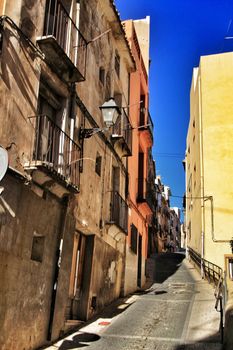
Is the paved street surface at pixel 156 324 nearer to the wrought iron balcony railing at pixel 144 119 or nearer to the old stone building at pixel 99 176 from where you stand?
the old stone building at pixel 99 176

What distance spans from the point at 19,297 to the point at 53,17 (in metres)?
6.19

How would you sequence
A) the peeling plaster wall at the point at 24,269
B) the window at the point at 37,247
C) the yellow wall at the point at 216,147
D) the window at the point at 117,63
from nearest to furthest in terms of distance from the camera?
the peeling plaster wall at the point at 24,269
the window at the point at 37,247
the window at the point at 117,63
the yellow wall at the point at 216,147

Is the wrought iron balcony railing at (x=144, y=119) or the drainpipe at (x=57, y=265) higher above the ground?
the wrought iron balcony railing at (x=144, y=119)

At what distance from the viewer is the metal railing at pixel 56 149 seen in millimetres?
9508

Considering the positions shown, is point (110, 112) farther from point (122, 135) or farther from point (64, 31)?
point (122, 135)

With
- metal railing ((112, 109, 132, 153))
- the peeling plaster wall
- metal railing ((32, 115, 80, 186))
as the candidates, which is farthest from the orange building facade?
the peeling plaster wall

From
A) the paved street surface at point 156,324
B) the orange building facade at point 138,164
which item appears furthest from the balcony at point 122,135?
the paved street surface at point 156,324

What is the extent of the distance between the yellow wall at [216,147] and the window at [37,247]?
14737 millimetres

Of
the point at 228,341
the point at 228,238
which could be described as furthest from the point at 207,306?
the point at 228,238

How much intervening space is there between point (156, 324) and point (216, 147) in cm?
1466

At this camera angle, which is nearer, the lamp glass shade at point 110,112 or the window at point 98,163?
the lamp glass shade at point 110,112

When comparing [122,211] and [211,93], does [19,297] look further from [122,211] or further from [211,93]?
[211,93]

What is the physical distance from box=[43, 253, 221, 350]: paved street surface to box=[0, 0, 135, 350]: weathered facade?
1.88 feet

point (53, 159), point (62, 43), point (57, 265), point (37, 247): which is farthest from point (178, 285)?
point (62, 43)
